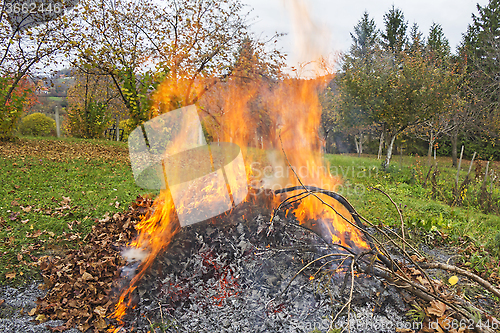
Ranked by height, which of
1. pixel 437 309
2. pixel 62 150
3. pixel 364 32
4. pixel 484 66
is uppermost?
pixel 364 32

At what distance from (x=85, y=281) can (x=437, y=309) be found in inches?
154

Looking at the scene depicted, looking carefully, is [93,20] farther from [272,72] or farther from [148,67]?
[272,72]

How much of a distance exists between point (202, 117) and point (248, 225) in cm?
662

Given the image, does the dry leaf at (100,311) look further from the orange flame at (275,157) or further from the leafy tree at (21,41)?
the leafy tree at (21,41)

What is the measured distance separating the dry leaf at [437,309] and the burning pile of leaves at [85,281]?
3.27 meters

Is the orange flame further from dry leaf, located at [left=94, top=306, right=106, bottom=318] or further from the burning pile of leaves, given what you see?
the burning pile of leaves

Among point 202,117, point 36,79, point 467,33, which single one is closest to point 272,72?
point 202,117

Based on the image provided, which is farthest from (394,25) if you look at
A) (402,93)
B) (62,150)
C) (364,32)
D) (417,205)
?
(62,150)

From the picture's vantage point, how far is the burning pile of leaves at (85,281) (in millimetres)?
2910

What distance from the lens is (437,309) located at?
2.32 meters

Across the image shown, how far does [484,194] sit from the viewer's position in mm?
6992

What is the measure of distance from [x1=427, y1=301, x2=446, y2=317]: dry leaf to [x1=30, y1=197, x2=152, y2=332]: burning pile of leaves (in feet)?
10.7

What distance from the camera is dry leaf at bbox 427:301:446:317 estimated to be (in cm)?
229

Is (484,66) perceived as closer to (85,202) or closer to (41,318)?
(85,202)
